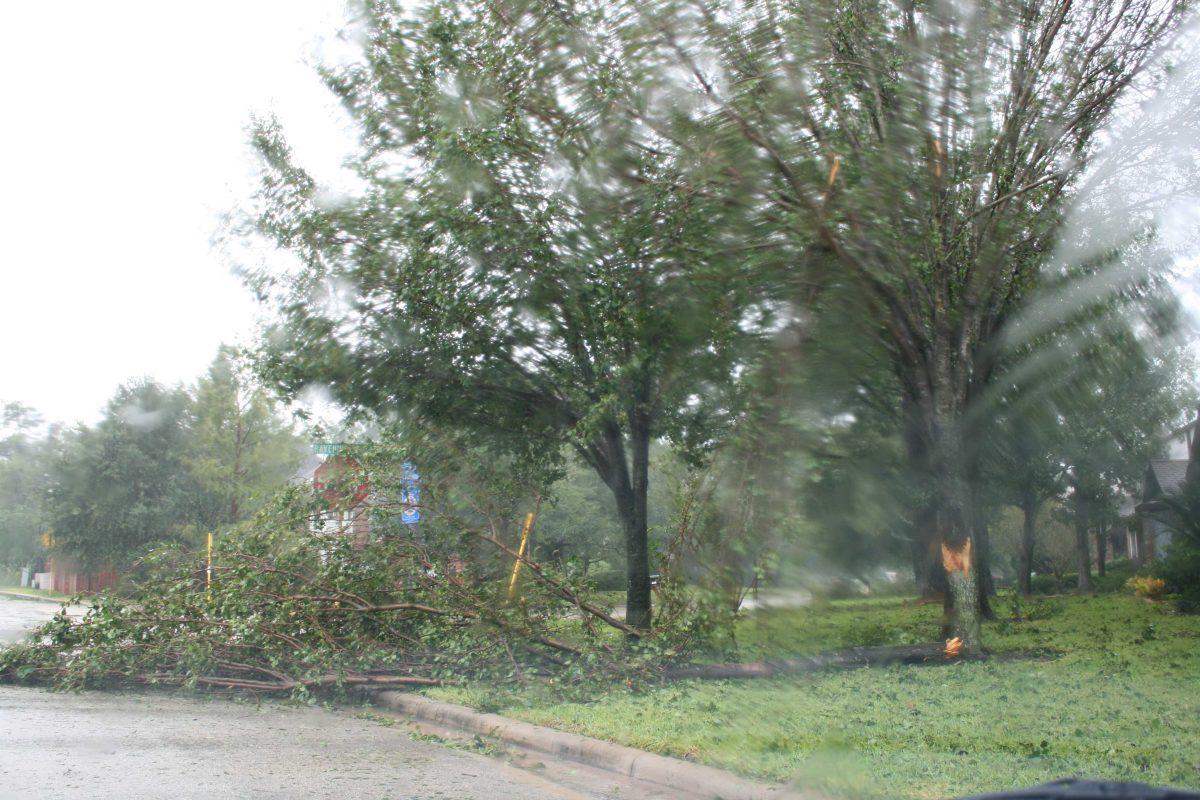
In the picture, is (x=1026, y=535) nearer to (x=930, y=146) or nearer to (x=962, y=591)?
(x=962, y=591)

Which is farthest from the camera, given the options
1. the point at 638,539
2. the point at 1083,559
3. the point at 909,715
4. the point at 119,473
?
the point at 119,473

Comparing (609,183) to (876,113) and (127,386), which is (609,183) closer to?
(876,113)

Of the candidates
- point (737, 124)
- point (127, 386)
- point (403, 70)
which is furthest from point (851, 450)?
point (127, 386)

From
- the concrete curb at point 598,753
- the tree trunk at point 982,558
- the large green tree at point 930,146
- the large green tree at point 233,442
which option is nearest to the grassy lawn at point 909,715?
the concrete curb at point 598,753

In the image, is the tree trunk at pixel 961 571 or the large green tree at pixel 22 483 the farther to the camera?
the large green tree at pixel 22 483

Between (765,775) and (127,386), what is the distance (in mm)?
33508

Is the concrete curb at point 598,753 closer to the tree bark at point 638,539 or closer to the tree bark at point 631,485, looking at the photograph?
the tree bark at point 638,539

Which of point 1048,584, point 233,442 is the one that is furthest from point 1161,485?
point 233,442

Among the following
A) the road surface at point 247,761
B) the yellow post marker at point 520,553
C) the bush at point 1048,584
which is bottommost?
the road surface at point 247,761

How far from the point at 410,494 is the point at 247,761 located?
4769 mm

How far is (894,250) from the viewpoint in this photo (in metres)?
5.60

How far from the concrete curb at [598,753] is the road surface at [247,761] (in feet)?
0.50

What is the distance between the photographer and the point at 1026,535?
77.7ft

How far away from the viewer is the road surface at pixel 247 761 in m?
5.95
